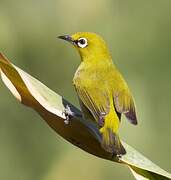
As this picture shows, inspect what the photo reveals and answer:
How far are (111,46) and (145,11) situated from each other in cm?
46

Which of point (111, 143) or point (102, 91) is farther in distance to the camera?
point (102, 91)

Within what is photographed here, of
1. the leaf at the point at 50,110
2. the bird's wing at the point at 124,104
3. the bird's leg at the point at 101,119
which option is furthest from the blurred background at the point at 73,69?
the leaf at the point at 50,110

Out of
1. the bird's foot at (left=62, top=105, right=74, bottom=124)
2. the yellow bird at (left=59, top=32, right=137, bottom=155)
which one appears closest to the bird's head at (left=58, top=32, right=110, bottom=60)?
the yellow bird at (left=59, top=32, right=137, bottom=155)

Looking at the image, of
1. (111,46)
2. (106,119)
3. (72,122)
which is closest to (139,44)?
(111,46)

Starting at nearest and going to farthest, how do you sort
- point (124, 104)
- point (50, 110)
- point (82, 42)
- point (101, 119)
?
point (50, 110), point (101, 119), point (124, 104), point (82, 42)

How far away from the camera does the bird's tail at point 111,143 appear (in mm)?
2408

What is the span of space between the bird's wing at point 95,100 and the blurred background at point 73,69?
6.27ft

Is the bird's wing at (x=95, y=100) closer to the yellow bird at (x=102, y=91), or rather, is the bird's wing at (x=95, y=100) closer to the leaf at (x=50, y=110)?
the yellow bird at (x=102, y=91)

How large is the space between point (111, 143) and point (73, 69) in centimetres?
344

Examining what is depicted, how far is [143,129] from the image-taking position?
5.63 m

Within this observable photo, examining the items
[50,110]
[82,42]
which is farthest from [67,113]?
[82,42]

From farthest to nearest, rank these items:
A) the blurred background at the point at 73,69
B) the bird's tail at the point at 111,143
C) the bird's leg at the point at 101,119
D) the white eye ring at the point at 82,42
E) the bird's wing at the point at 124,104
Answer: the blurred background at the point at 73,69, the white eye ring at the point at 82,42, the bird's wing at the point at 124,104, the bird's leg at the point at 101,119, the bird's tail at the point at 111,143

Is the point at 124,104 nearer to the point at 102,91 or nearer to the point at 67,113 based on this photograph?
the point at 102,91

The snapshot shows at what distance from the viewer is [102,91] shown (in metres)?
3.26
